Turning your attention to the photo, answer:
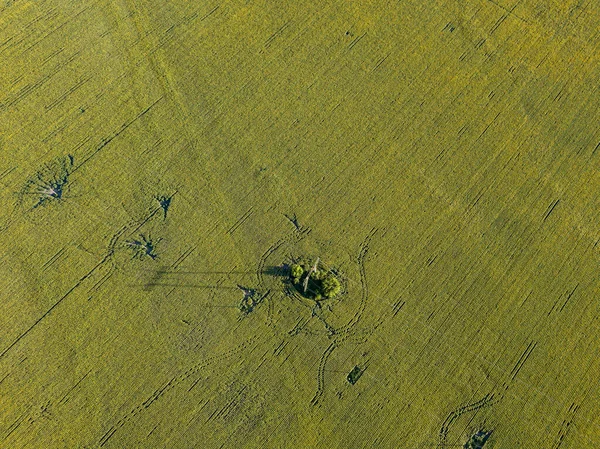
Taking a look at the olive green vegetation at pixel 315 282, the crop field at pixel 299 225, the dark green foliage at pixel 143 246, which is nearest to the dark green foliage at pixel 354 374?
the crop field at pixel 299 225

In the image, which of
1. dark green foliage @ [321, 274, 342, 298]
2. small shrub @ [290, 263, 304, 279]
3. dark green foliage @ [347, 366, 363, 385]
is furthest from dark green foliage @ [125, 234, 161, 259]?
dark green foliage @ [347, 366, 363, 385]

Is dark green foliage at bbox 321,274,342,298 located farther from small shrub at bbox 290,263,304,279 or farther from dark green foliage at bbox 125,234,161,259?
dark green foliage at bbox 125,234,161,259

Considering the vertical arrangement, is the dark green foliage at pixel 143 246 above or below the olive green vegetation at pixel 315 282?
above

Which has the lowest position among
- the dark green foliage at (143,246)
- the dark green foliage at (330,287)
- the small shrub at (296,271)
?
the dark green foliage at (330,287)

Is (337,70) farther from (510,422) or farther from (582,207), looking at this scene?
(510,422)

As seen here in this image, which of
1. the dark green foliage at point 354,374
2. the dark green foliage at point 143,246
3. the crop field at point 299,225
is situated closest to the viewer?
the crop field at point 299,225

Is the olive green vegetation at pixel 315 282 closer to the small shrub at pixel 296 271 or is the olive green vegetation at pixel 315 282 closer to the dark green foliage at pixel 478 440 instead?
the small shrub at pixel 296 271

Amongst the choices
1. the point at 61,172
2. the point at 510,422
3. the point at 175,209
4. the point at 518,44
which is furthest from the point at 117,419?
the point at 518,44

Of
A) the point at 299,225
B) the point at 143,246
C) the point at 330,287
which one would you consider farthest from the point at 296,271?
the point at 143,246
